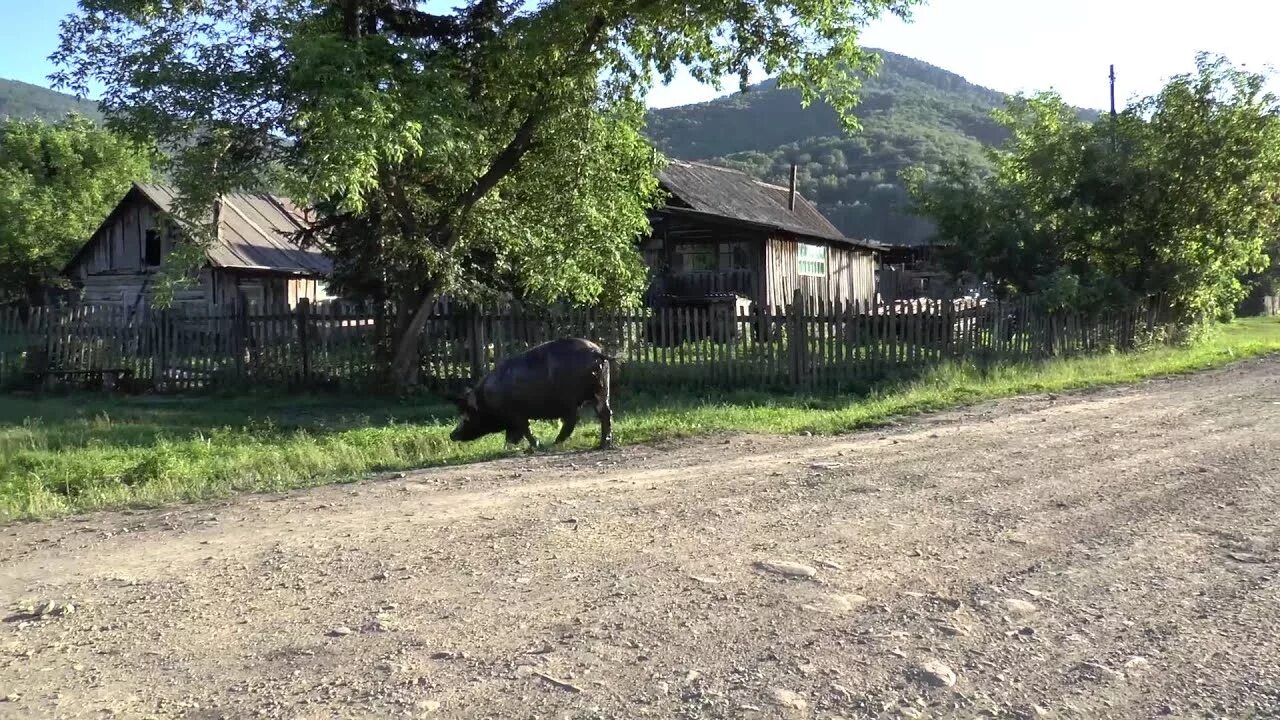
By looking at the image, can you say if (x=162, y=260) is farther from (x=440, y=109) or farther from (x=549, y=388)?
(x=549, y=388)

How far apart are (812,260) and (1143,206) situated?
455 inches

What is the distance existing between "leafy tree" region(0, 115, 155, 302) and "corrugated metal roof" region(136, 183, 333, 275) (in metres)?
4.59

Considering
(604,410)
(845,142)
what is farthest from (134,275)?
(845,142)

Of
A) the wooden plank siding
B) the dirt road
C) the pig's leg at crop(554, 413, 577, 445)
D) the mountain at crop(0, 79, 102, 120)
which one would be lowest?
the dirt road

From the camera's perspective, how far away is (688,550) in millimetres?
5648

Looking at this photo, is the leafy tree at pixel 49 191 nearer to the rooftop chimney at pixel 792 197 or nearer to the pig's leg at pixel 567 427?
the rooftop chimney at pixel 792 197

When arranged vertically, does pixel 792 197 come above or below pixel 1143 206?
above

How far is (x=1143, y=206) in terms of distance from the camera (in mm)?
20641

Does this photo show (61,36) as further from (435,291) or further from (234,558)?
(234,558)

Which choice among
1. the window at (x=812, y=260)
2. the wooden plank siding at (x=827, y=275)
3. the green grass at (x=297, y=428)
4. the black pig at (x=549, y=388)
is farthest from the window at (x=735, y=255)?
the black pig at (x=549, y=388)

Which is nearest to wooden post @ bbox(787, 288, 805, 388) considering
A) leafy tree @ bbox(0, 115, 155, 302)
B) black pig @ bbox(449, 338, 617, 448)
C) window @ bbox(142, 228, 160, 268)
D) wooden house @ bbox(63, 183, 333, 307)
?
black pig @ bbox(449, 338, 617, 448)

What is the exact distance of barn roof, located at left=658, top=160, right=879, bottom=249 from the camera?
2787cm

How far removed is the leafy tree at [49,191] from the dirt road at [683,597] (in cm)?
3354

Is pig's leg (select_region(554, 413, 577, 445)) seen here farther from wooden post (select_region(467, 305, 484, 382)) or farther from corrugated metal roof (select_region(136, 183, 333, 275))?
corrugated metal roof (select_region(136, 183, 333, 275))
